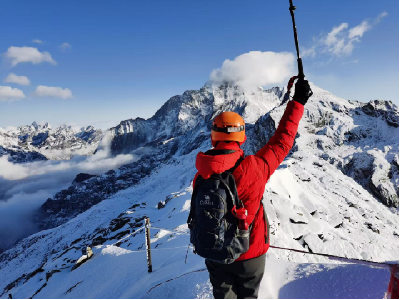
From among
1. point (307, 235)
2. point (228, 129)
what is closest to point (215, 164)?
point (228, 129)

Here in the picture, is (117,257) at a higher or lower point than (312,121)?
lower

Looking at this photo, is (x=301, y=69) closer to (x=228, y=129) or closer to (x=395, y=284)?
(x=228, y=129)

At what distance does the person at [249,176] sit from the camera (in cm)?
257

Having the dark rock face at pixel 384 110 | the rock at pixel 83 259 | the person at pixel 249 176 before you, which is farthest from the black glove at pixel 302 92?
the dark rock face at pixel 384 110

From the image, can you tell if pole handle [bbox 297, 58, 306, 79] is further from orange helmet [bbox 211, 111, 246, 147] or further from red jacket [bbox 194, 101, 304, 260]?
orange helmet [bbox 211, 111, 246, 147]

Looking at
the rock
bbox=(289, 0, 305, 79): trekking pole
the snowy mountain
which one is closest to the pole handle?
bbox=(289, 0, 305, 79): trekking pole

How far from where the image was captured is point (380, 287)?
10.4 ft

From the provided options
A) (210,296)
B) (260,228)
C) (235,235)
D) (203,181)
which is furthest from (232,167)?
(210,296)

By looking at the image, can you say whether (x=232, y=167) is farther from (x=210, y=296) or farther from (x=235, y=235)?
(x=210, y=296)

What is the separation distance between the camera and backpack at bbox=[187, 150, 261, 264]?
8.20 ft

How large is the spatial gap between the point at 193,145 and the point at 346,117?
127316mm

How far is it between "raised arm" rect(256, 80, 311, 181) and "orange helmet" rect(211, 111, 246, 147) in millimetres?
353

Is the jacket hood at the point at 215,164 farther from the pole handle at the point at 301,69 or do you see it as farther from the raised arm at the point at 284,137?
the pole handle at the point at 301,69

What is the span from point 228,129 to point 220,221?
3.68ft
